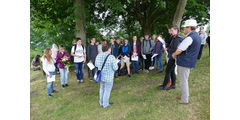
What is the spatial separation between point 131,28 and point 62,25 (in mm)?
8573

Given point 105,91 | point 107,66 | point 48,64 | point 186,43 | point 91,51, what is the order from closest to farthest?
point 186,43, point 107,66, point 105,91, point 48,64, point 91,51

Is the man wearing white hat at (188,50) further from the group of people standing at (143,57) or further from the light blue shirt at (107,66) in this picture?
the light blue shirt at (107,66)

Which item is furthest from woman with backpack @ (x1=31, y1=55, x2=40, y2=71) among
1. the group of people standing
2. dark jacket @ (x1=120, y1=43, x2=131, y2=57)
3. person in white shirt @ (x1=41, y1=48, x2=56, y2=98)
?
dark jacket @ (x1=120, y1=43, x2=131, y2=57)

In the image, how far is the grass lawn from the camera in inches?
130

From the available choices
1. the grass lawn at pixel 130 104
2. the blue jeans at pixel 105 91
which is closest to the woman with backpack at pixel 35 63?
the grass lawn at pixel 130 104

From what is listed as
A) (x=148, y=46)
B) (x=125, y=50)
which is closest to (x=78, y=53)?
(x=125, y=50)

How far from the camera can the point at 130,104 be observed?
3.95 metres

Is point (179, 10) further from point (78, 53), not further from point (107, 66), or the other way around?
point (78, 53)

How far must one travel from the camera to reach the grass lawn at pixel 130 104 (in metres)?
3.31

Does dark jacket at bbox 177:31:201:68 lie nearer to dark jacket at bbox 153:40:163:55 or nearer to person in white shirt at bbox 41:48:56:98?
dark jacket at bbox 153:40:163:55

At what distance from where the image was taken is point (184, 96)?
3527mm

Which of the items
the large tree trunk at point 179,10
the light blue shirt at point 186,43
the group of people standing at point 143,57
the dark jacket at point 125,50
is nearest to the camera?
the light blue shirt at point 186,43

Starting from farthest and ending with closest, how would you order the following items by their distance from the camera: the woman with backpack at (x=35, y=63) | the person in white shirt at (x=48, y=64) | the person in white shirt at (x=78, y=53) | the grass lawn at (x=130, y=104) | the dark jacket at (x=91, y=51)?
the woman with backpack at (x=35, y=63), the dark jacket at (x=91, y=51), the person in white shirt at (x=78, y=53), the person in white shirt at (x=48, y=64), the grass lawn at (x=130, y=104)

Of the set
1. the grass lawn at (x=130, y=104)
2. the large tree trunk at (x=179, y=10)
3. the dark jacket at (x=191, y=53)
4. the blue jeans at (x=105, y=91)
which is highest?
the large tree trunk at (x=179, y=10)
